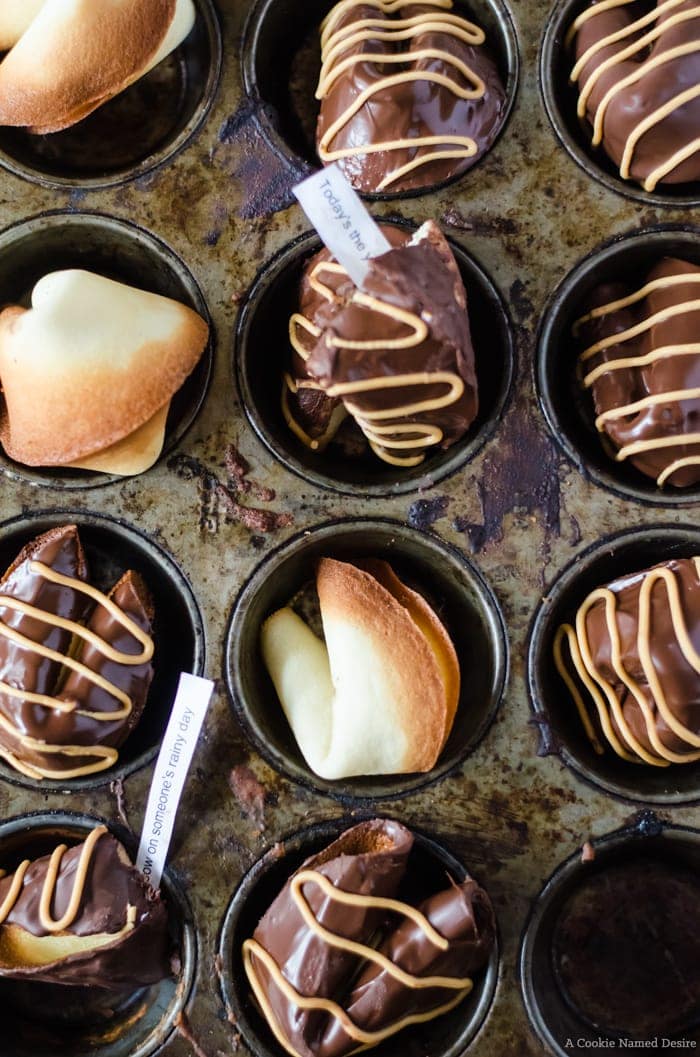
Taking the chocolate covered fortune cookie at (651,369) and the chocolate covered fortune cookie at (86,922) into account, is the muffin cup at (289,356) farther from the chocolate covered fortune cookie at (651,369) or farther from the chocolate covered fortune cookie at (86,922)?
the chocolate covered fortune cookie at (86,922)

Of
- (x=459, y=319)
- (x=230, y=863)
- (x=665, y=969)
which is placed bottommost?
(x=665, y=969)

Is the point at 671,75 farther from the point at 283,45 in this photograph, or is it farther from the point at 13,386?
the point at 13,386

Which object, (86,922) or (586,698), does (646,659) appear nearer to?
(586,698)

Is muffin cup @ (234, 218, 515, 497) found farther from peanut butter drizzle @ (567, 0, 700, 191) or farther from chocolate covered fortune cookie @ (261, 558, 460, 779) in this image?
peanut butter drizzle @ (567, 0, 700, 191)

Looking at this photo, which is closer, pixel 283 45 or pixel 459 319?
pixel 459 319

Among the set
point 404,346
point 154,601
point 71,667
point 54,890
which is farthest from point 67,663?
point 404,346

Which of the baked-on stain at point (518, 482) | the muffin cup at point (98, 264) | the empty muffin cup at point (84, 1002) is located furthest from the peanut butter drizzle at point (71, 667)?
the baked-on stain at point (518, 482)

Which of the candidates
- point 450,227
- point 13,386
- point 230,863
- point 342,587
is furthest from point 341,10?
point 230,863
